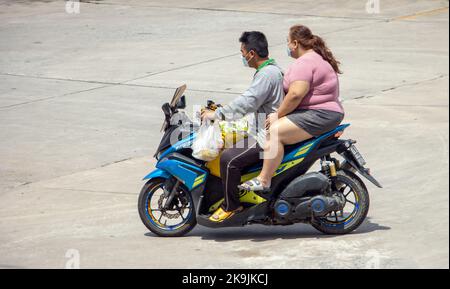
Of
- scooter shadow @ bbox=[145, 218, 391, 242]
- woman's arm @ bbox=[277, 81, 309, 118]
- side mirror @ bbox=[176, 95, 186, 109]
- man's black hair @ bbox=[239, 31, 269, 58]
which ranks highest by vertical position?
man's black hair @ bbox=[239, 31, 269, 58]

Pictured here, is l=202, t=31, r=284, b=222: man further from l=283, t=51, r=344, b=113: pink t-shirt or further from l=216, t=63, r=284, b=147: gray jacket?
l=283, t=51, r=344, b=113: pink t-shirt

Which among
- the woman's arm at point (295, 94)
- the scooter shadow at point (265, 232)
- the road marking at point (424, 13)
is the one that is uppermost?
the woman's arm at point (295, 94)

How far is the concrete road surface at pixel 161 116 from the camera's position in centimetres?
797

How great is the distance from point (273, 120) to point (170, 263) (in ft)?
4.64

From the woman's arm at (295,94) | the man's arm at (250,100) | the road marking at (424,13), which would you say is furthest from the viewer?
the road marking at (424,13)

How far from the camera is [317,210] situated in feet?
26.3

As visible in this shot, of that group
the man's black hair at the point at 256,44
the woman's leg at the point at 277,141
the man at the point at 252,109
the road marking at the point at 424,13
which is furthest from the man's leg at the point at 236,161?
the road marking at the point at 424,13

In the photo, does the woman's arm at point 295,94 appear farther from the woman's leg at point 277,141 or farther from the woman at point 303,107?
the woman's leg at point 277,141

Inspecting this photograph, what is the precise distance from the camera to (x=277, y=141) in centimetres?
790

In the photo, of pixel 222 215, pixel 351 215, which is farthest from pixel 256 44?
pixel 351 215

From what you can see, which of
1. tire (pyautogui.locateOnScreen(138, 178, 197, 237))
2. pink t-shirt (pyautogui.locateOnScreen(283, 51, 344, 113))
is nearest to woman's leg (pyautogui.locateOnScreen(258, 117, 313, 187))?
pink t-shirt (pyautogui.locateOnScreen(283, 51, 344, 113))

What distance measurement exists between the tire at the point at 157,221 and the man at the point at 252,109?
1.31ft

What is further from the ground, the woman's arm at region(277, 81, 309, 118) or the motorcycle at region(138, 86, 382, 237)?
the woman's arm at region(277, 81, 309, 118)

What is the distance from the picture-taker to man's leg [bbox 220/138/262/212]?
798cm
